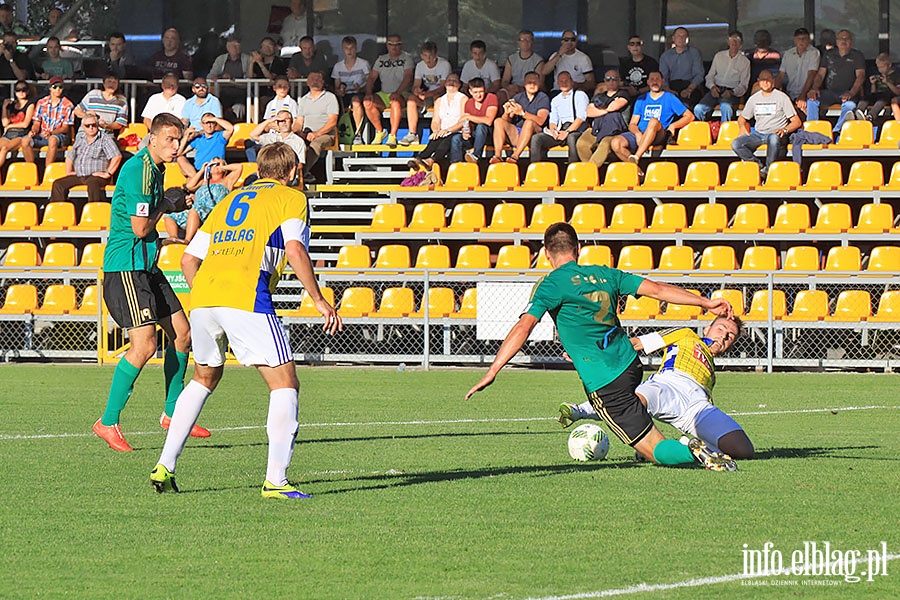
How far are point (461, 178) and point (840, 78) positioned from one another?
654 cm

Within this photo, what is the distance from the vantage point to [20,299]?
2075 cm

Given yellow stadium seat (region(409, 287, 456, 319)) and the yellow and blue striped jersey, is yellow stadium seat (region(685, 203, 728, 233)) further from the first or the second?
the yellow and blue striped jersey

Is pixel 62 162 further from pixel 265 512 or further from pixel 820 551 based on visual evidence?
pixel 820 551

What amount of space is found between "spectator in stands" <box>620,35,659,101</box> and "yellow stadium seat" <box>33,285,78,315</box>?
30.5ft

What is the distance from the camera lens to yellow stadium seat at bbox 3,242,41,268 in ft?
72.4

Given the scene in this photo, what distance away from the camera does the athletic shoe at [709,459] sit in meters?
8.41

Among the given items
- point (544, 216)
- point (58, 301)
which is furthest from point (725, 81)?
point (58, 301)

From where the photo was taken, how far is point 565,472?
28.2 ft

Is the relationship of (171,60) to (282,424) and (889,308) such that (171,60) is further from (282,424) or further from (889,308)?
(282,424)

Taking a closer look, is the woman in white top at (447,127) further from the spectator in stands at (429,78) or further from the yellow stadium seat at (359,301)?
the yellow stadium seat at (359,301)

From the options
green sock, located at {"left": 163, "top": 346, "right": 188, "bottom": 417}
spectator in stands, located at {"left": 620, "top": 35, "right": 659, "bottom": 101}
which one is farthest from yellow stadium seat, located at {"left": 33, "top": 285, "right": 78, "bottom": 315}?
green sock, located at {"left": 163, "top": 346, "right": 188, "bottom": 417}

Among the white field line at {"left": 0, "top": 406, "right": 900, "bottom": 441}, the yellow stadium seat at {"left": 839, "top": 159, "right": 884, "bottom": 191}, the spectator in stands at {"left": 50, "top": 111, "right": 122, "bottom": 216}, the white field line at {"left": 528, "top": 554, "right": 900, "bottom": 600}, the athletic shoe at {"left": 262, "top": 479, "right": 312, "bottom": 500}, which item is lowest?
the white field line at {"left": 0, "top": 406, "right": 900, "bottom": 441}

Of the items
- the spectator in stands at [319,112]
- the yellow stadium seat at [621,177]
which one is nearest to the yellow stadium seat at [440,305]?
the yellow stadium seat at [621,177]

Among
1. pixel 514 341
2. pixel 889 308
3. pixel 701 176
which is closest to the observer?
pixel 514 341
